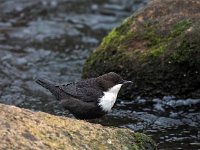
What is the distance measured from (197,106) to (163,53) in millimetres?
836

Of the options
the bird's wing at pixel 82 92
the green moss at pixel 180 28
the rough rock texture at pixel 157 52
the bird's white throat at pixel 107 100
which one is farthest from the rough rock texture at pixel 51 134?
the green moss at pixel 180 28

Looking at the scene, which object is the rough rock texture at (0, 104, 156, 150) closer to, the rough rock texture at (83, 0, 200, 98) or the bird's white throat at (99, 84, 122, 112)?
the bird's white throat at (99, 84, 122, 112)

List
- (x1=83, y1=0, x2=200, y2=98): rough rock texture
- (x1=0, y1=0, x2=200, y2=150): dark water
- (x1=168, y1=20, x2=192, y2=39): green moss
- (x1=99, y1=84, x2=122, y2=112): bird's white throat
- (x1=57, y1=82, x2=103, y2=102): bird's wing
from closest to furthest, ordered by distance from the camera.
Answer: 1. (x1=99, y1=84, x2=122, y2=112): bird's white throat
2. (x1=57, y1=82, x2=103, y2=102): bird's wing
3. (x1=0, y1=0, x2=200, y2=150): dark water
4. (x1=83, y1=0, x2=200, y2=98): rough rock texture
5. (x1=168, y1=20, x2=192, y2=39): green moss

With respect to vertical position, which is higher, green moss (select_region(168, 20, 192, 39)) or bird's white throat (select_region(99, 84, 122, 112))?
green moss (select_region(168, 20, 192, 39))

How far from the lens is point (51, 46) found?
10.3 meters

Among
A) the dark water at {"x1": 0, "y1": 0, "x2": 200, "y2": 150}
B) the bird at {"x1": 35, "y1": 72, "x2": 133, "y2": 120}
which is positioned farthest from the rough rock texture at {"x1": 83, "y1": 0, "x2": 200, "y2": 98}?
the bird at {"x1": 35, "y1": 72, "x2": 133, "y2": 120}

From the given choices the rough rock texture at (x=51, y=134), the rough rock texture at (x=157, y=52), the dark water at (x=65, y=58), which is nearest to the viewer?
the rough rock texture at (x=51, y=134)

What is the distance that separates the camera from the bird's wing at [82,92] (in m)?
5.86

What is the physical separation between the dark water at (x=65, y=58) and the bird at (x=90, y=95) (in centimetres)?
85

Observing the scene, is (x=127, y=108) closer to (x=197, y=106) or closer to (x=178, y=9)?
(x=197, y=106)

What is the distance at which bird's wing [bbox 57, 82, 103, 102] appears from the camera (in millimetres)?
5863

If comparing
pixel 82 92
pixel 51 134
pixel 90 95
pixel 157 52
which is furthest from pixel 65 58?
pixel 51 134

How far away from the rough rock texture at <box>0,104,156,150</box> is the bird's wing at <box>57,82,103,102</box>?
113cm

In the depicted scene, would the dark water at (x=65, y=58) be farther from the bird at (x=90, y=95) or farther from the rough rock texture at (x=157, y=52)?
the bird at (x=90, y=95)
